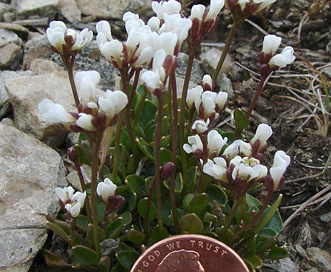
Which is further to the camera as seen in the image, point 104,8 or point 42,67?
point 104,8

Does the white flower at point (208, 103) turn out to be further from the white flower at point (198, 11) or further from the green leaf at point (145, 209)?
the green leaf at point (145, 209)

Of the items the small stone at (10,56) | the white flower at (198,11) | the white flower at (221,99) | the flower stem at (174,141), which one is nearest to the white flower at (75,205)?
the flower stem at (174,141)

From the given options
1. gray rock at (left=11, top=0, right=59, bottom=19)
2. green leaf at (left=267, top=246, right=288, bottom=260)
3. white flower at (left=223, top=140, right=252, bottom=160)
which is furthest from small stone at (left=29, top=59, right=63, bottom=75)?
green leaf at (left=267, top=246, right=288, bottom=260)

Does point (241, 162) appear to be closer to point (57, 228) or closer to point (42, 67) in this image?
point (57, 228)

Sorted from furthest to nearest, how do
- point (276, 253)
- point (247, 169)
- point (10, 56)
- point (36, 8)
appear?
point (36, 8)
point (10, 56)
point (276, 253)
point (247, 169)

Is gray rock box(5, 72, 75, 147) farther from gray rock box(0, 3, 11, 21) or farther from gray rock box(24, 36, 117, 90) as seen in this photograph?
gray rock box(0, 3, 11, 21)

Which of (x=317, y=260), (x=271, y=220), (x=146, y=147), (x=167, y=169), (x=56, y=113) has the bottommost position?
(x=317, y=260)

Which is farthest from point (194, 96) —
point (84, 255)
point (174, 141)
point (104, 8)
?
point (104, 8)
